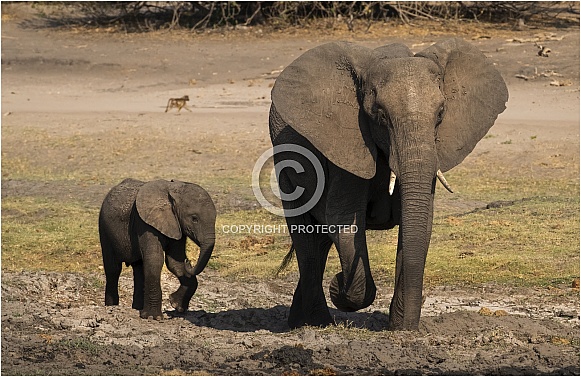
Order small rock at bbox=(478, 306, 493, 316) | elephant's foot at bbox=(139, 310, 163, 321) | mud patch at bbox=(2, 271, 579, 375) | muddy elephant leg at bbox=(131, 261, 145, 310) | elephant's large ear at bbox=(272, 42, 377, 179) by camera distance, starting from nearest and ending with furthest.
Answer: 1. mud patch at bbox=(2, 271, 579, 375)
2. elephant's large ear at bbox=(272, 42, 377, 179)
3. small rock at bbox=(478, 306, 493, 316)
4. elephant's foot at bbox=(139, 310, 163, 321)
5. muddy elephant leg at bbox=(131, 261, 145, 310)

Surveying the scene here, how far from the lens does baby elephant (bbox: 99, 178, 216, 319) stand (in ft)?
34.0

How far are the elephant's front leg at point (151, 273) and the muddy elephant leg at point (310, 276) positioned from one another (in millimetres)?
1189

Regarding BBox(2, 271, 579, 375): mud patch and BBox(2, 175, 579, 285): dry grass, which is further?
BBox(2, 175, 579, 285): dry grass

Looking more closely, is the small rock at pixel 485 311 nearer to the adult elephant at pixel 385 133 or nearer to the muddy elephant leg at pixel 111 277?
the adult elephant at pixel 385 133

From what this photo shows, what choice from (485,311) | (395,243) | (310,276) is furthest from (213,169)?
(485,311)

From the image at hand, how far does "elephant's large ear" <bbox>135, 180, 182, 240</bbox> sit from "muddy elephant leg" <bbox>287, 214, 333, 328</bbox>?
1.09 metres

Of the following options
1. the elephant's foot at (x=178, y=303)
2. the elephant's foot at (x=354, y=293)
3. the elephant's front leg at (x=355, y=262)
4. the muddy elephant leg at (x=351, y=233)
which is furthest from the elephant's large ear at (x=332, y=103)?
the elephant's foot at (x=178, y=303)

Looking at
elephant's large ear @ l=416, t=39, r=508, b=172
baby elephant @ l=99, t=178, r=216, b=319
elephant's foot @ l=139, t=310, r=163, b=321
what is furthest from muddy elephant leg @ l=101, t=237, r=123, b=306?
elephant's large ear @ l=416, t=39, r=508, b=172

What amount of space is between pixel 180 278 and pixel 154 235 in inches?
18.4

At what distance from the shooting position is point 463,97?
8.82m

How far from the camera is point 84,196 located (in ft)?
52.5

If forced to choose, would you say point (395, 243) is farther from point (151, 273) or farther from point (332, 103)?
point (332, 103)

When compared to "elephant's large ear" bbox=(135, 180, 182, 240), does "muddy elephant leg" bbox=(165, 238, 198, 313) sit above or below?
below

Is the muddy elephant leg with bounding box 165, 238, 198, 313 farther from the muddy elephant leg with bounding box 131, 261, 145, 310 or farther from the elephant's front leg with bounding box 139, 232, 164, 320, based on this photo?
the muddy elephant leg with bounding box 131, 261, 145, 310
